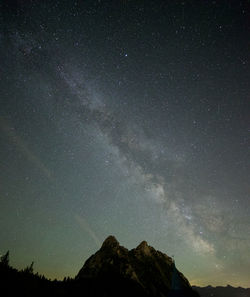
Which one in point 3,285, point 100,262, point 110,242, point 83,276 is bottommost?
point 3,285

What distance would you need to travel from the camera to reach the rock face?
85125 mm

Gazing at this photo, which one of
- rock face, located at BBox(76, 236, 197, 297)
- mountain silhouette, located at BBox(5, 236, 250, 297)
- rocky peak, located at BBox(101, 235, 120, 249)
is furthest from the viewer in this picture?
rocky peak, located at BBox(101, 235, 120, 249)

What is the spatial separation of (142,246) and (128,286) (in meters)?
38.3

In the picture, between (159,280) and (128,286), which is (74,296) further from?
(159,280)

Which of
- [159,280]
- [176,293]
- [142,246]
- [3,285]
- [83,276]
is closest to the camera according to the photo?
[176,293]

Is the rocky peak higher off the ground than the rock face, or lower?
higher

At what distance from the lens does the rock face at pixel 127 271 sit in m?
85.1

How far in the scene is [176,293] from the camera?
1202 inches

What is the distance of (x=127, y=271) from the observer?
306 feet

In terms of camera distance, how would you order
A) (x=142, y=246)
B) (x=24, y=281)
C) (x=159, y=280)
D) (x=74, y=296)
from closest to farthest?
(x=24, y=281)
(x=74, y=296)
(x=159, y=280)
(x=142, y=246)

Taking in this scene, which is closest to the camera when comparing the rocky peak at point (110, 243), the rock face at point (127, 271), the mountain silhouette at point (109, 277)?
the mountain silhouette at point (109, 277)

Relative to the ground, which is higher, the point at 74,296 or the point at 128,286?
the point at 128,286

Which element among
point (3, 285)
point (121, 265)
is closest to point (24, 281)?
point (3, 285)

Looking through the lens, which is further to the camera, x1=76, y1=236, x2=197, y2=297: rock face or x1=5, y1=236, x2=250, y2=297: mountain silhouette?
x1=76, y1=236, x2=197, y2=297: rock face
